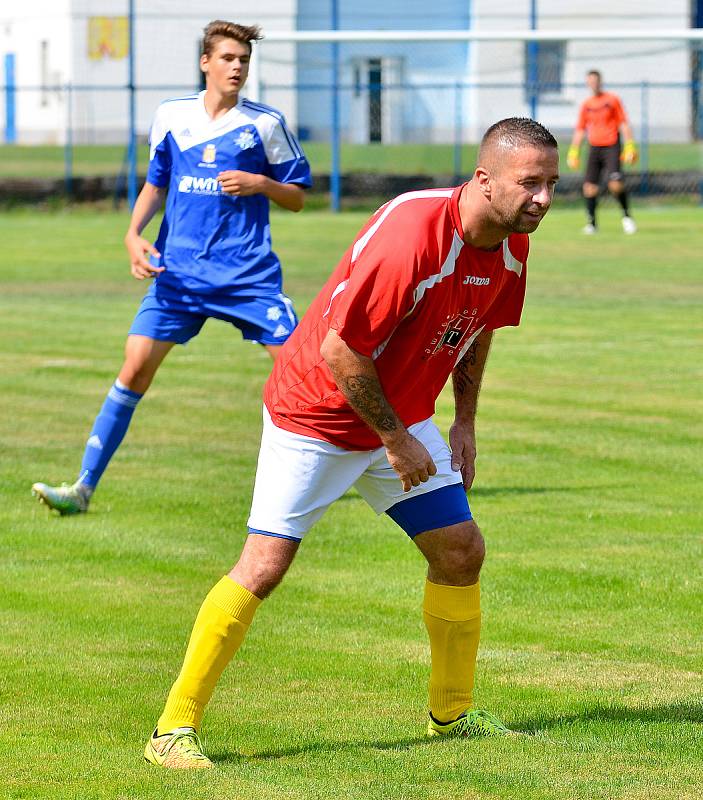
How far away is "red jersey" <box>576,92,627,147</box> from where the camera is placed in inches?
1047

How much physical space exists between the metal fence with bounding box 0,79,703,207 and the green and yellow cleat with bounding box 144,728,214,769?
29038 millimetres

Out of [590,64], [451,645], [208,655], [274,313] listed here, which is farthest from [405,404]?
[590,64]

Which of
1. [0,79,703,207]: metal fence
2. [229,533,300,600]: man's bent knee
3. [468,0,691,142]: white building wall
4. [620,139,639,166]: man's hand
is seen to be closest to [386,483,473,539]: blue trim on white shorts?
[229,533,300,600]: man's bent knee

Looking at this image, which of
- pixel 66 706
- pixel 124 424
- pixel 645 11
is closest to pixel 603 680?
pixel 66 706

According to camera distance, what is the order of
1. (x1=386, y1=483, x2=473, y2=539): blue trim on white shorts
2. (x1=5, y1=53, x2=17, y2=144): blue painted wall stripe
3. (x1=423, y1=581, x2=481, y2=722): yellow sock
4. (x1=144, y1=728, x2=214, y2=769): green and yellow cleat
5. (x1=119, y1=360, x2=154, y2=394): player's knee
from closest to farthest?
(x1=144, y1=728, x2=214, y2=769): green and yellow cleat
(x1=386, y1=483, x2=473, y2=539): blue trim on white shorts
(x1=423, y1=581, x2=481, y2=722): yellow sock
(x1=119, y1=360, x2=154, y2=394): player's knee
(x1=5, y1=53, x2=17, y2=144): blue painted wall stripe

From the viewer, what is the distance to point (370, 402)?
436 centimetres

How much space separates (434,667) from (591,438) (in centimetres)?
527

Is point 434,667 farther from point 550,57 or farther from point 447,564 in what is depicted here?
point 550,57

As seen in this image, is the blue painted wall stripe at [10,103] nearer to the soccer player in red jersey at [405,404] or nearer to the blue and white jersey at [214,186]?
the blue and white jersey at [214,186]

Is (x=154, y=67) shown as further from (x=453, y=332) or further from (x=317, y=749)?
(x=317, y=749)

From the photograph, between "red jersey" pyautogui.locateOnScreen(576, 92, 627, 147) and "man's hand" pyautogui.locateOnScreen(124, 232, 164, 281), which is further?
"red jersey" pyautogui.locateOnScreen(576, 92, 627, 147)

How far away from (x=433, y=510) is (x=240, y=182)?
3.58 m

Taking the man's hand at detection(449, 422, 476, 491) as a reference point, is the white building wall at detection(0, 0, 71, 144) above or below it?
above

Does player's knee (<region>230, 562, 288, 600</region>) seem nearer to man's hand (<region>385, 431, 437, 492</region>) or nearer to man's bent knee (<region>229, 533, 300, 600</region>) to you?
man's bent knee (<region>229, 533, 300, 600</region>)
